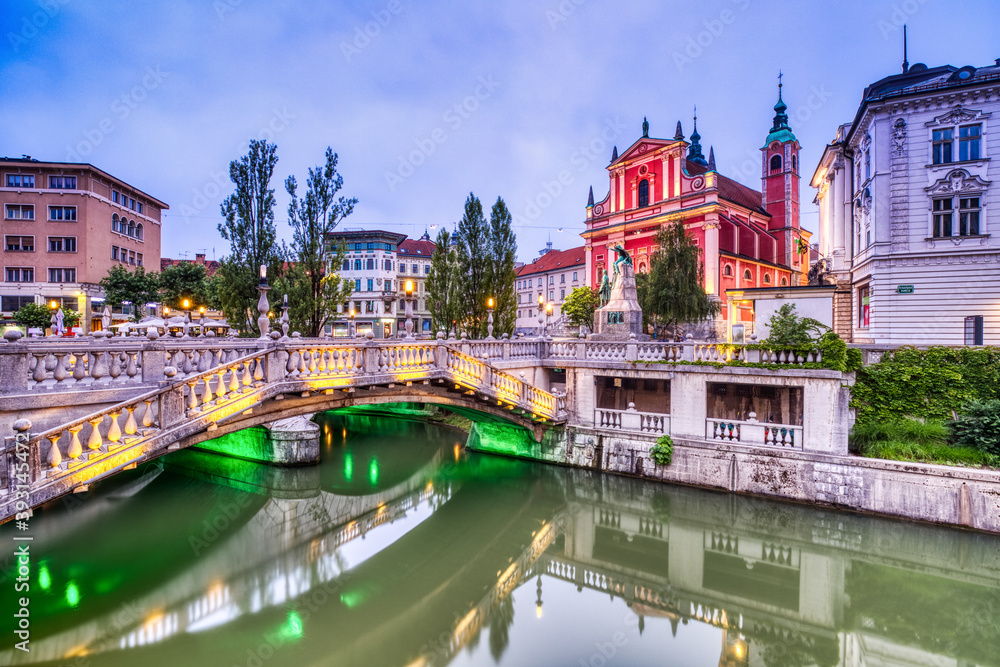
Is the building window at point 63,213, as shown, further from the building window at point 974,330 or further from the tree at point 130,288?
the building window at point 974,330

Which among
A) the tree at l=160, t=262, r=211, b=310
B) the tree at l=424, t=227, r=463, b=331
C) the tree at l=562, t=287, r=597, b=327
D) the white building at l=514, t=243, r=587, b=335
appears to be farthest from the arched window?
the tree at l=160, t=262, r=211, b=310

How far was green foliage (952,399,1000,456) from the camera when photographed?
1290 cm

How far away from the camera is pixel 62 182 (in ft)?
122

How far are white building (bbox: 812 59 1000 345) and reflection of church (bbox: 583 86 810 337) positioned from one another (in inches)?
536

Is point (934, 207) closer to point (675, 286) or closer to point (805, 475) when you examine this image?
point (675, 286)

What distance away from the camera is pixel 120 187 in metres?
41.0

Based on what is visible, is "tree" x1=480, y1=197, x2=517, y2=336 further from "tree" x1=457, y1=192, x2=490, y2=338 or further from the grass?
the grass

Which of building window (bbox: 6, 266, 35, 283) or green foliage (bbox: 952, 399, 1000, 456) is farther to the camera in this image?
building window (bbox: 6, 266, 35, 283)

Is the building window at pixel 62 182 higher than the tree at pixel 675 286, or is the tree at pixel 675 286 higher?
the building window at pixel 62 182

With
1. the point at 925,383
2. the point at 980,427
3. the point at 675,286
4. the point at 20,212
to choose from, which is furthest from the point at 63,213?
the point at 980,427

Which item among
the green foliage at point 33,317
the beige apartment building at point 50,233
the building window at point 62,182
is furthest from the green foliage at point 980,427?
the building window at point 62,182

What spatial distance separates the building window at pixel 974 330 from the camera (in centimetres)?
2139

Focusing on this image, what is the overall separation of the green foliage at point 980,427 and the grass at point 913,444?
240mm

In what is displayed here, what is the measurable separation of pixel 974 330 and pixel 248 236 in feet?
103
